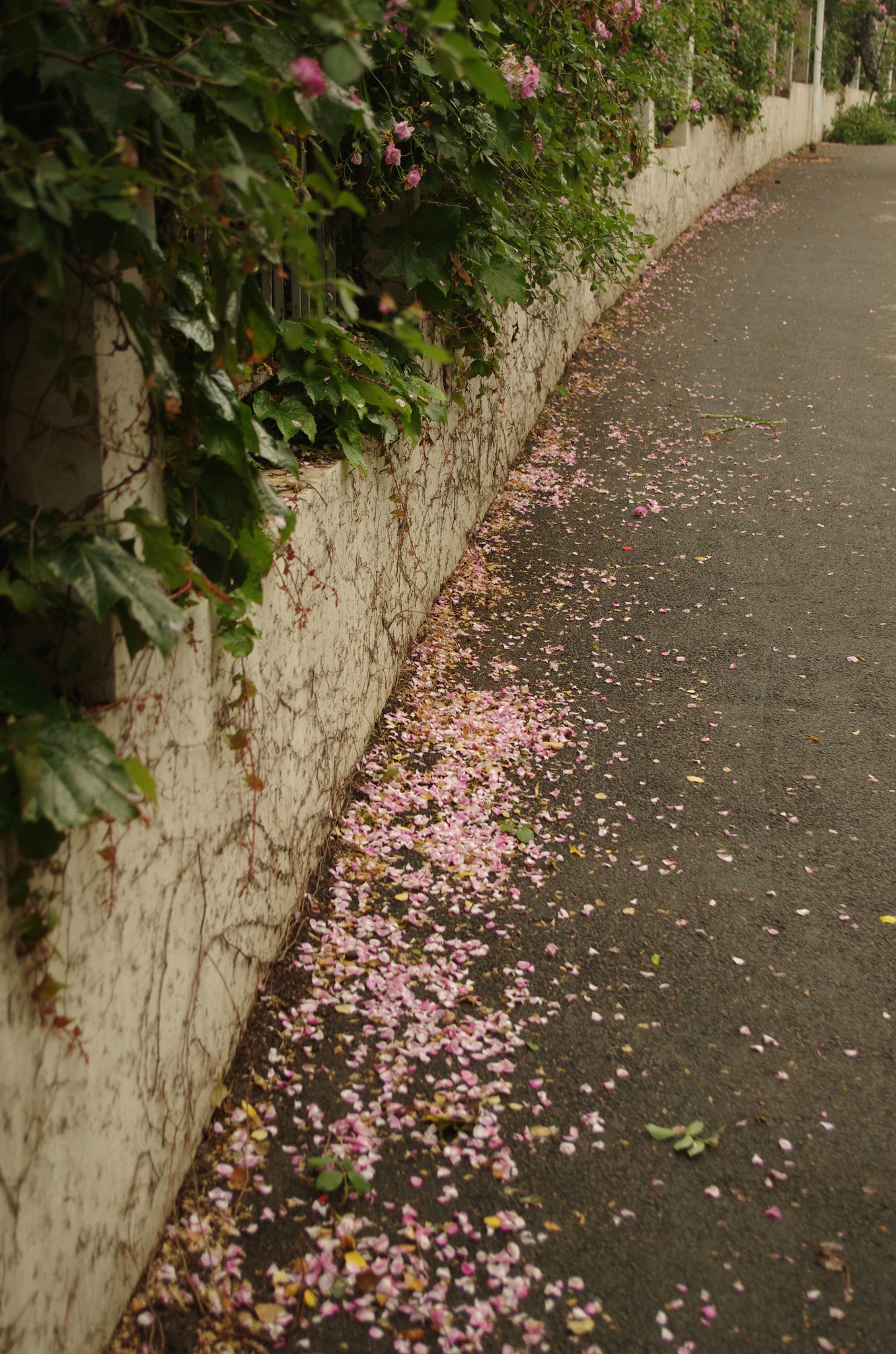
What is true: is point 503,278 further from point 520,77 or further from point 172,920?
point 172,920

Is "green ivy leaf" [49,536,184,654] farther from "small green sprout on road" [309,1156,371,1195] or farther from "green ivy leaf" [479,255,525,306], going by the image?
"green ivy leaf" [479,255,525,306]

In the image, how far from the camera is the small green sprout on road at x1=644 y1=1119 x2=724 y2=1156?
2.65 meters

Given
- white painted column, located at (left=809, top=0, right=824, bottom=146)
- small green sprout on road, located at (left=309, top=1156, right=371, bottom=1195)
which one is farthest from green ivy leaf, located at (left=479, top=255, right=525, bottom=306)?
white painted column, located at (left=809, top=0, right=824, bottom=146)

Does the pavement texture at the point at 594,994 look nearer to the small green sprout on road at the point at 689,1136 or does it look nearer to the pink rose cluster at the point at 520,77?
the small green sprout on road at the point at 689,1136

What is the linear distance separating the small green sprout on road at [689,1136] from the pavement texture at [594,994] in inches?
Result: 0.7

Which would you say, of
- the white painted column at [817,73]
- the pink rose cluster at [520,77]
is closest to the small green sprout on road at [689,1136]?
the pink rose cluster at [520,77]

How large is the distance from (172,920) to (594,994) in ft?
4.20

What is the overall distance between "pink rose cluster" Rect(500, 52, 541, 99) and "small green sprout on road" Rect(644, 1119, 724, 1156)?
382cm

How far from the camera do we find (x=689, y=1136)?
8.78 ft

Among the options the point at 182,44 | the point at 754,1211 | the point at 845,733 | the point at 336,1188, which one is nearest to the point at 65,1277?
the point at 336,1188

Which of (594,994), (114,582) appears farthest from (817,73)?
(114,582)

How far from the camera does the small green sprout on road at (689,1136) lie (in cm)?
265

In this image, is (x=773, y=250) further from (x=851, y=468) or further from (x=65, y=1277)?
(x=65, y=1277)

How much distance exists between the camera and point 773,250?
13062mm
